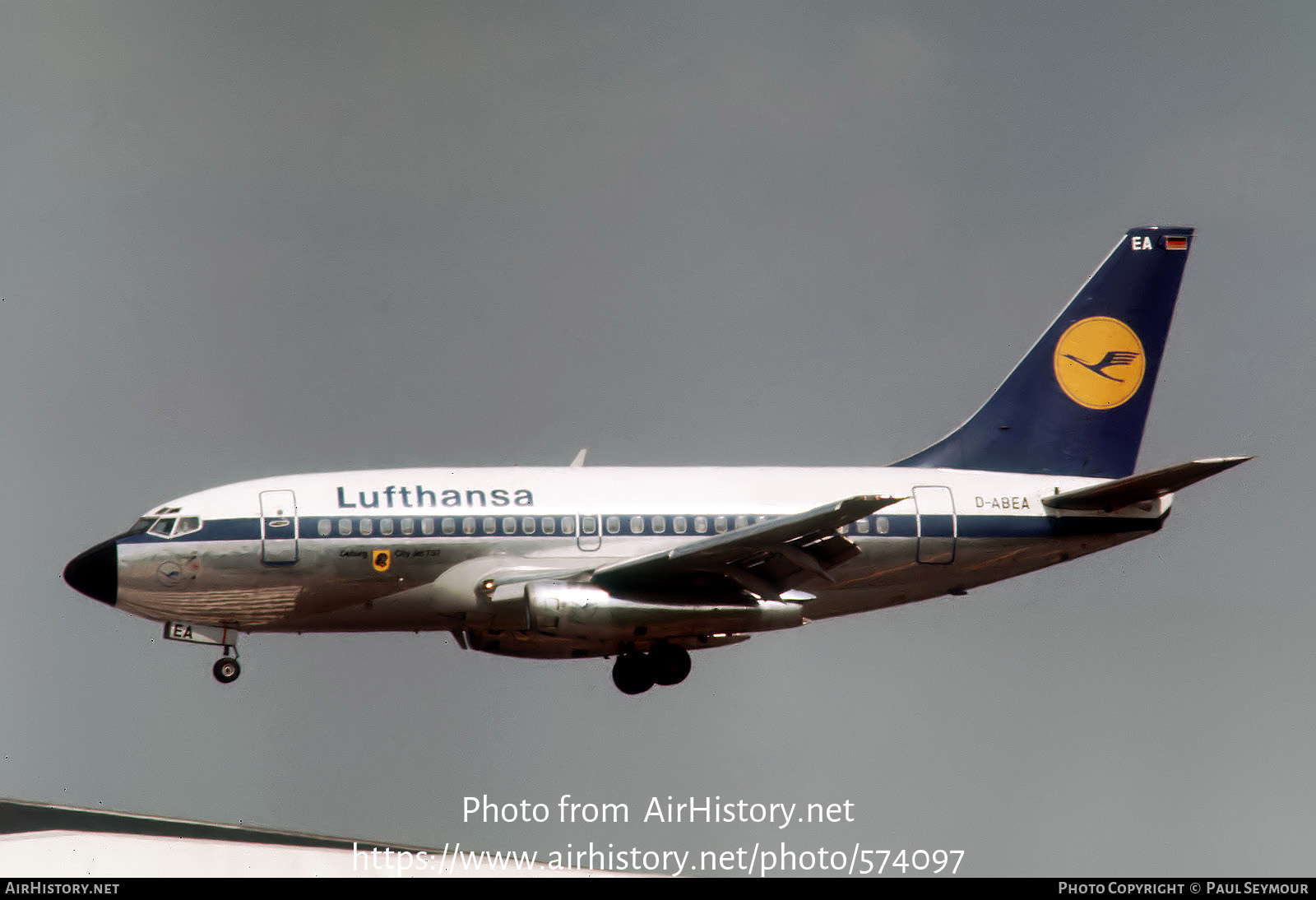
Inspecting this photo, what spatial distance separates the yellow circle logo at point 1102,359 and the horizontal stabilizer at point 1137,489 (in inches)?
166

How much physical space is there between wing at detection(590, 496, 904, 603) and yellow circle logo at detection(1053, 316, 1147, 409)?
10778 mm

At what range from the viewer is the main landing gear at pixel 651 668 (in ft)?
165

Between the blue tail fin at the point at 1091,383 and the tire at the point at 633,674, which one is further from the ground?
the blue tail fin at the point at 1091,383

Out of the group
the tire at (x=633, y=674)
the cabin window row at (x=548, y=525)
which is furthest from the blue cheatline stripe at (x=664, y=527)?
the tire at (x=633, y=674)

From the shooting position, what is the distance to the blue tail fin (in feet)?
176

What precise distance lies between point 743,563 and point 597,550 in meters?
3.47

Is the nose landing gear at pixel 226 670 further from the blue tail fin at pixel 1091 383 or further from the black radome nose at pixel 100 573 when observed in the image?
the blue tail fin at pixel 1091 383

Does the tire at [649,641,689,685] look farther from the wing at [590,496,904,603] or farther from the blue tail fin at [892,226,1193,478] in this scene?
the blue tail fin at [892,226,1193,478]

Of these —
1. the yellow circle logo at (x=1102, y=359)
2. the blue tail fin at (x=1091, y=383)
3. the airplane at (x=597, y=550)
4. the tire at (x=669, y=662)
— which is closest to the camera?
the airplane at (x=597, y=550)

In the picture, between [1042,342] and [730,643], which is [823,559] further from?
[1042,342]
